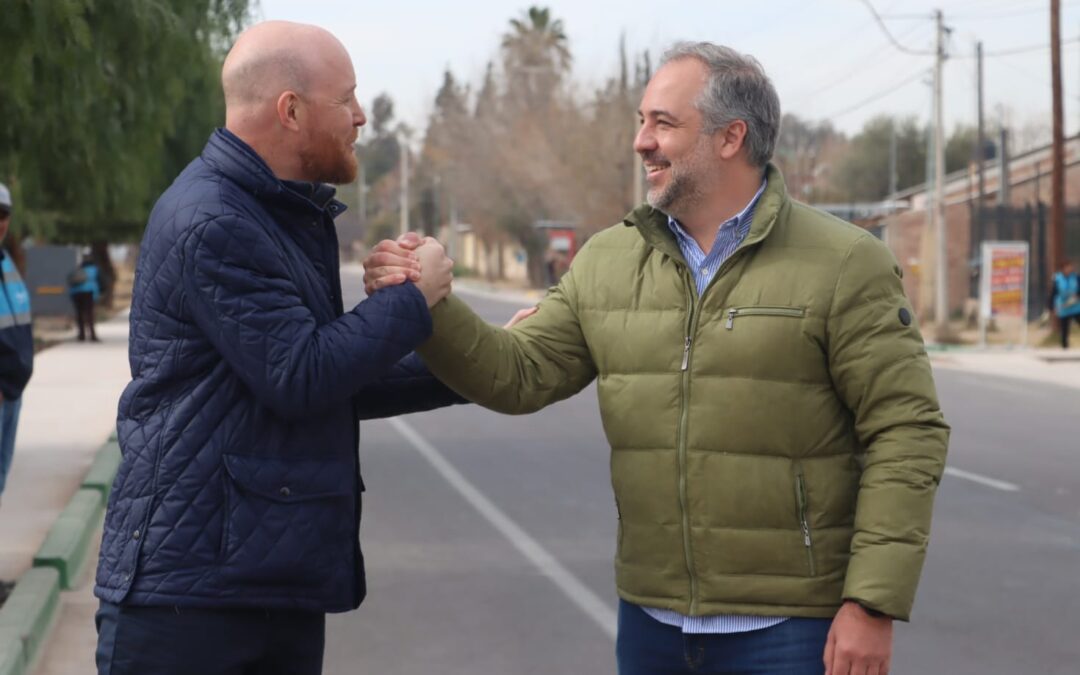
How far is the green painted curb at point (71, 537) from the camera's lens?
8570mm

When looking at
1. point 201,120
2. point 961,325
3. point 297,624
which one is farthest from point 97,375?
point 961,325

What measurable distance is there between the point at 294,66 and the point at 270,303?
0.50 metres

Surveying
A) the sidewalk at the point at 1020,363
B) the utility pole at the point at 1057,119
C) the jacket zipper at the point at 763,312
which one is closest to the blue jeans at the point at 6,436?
the jacket zipper at the point at 763,312

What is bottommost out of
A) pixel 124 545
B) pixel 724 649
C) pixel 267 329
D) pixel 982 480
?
pixel 982 480

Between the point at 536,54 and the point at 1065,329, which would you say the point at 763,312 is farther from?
the point at 536,54

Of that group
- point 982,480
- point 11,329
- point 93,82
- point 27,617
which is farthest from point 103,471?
point 982,480

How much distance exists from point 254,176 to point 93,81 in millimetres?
6096

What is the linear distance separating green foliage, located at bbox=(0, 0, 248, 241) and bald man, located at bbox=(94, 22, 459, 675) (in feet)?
15.2

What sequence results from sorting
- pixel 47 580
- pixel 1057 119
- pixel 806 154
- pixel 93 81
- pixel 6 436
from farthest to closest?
pixel 806 154, pixel 1057 119, pixel 6 436, pixel 93 81, pixel 47 580

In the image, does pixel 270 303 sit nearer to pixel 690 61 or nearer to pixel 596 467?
pixel 690 61

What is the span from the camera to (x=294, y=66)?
3.30 meters

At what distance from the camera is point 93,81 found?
29.5 feet

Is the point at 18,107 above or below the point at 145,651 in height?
above

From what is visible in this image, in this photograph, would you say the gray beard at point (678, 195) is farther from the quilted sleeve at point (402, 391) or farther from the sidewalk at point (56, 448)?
the sidewalk at point (56, 448)
